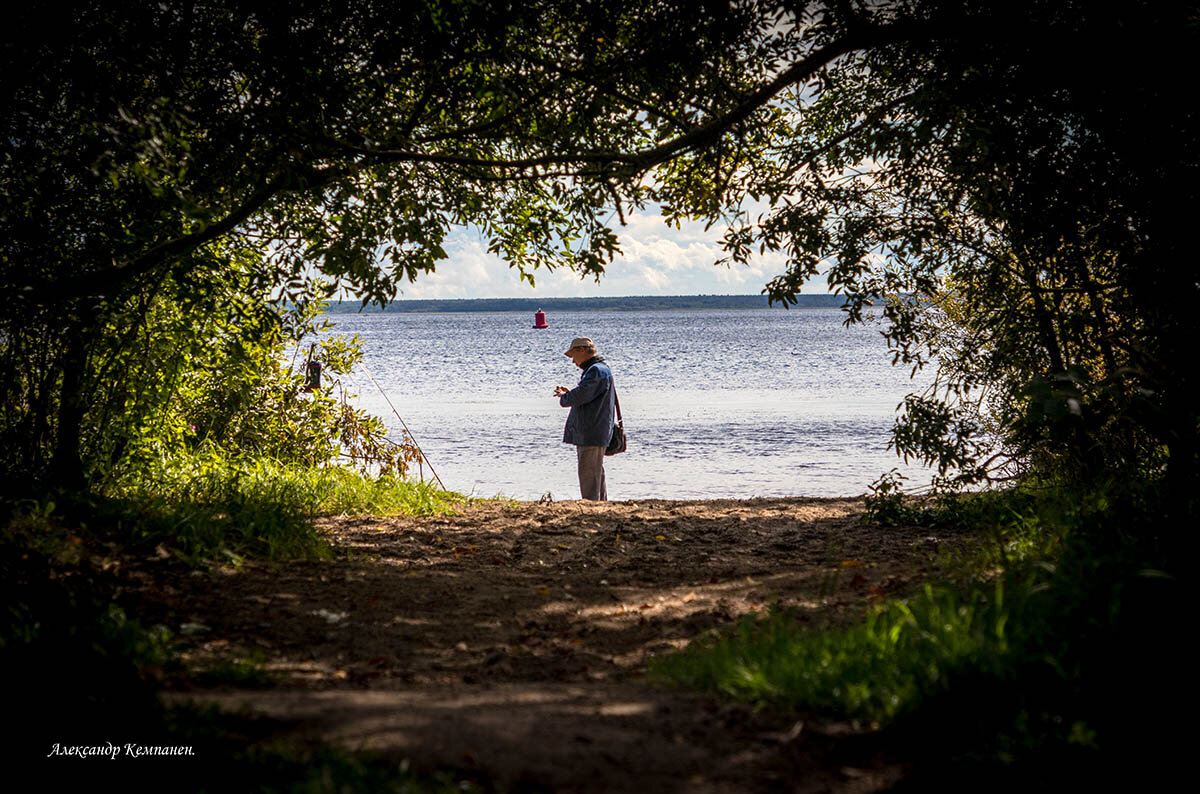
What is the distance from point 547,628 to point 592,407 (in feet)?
18.2

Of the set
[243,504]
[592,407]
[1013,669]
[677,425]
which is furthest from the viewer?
[677,425]

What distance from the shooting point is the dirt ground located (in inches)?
115

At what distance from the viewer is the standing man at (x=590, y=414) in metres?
10.3

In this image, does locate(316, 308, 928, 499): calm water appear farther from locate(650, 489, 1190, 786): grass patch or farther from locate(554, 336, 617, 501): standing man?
locate(650, 489, 1190, 786): grass patch

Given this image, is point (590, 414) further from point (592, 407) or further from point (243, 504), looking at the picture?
point (243, 504)

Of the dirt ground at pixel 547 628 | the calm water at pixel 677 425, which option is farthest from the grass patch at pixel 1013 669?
the calm water at pixel 677 425

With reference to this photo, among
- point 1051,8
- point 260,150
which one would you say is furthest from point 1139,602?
point 260,150

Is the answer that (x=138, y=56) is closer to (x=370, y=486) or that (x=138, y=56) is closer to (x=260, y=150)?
(x=260, y=150)

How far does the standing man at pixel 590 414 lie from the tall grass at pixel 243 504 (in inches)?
72.3

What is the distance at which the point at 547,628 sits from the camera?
5.01 m

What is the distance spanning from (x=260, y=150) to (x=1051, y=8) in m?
5.30

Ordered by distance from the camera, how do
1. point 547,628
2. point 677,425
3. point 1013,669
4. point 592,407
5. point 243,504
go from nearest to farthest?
point 1013,669, point 547,628, point 243,504, point 592,407, point 677,425

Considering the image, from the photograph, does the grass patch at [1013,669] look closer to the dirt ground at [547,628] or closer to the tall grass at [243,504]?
the dirt ground at [547,628]

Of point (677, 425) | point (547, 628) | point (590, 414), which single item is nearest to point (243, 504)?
point (547, 628)
